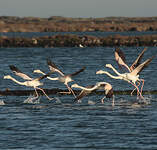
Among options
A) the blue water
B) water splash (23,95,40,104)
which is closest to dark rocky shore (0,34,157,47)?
the blue water

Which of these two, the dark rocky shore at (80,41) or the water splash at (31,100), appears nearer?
the water splash at (31,100)

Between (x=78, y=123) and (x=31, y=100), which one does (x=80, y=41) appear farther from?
(x=78, y=123)

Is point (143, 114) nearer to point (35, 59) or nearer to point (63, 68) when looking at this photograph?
point (63, 68)

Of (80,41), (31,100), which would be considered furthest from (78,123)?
(80,41)

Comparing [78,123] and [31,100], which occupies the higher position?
[31,100]

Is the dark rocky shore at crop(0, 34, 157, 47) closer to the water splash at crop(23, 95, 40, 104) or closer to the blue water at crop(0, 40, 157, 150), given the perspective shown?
the blue water at crop(0, 40, 157, 150)

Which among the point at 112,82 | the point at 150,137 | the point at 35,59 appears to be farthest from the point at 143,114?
the point at 35,59

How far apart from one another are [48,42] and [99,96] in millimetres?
52414

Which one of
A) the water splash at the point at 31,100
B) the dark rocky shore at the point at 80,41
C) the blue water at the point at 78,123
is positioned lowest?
the blue water at the point at 78,123

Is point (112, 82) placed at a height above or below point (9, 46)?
below

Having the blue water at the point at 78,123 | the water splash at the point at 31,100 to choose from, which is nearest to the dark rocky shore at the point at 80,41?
the blue water at the point at 78,123

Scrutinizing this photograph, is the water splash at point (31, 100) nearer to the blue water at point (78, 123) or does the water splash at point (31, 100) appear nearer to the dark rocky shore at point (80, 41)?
the blue water at point (78, 123)

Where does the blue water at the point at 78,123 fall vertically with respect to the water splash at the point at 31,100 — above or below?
below

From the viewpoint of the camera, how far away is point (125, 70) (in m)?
25.4
